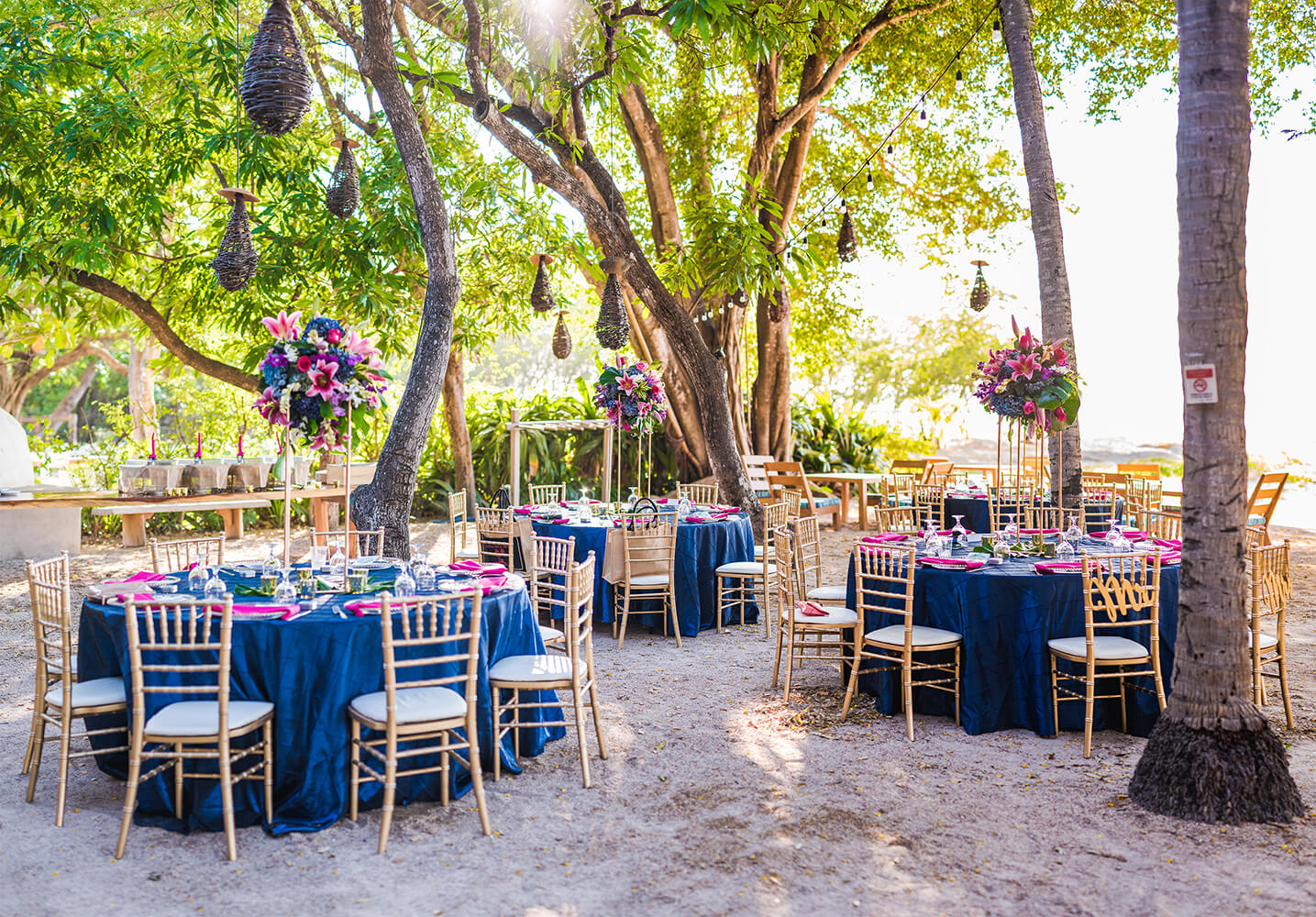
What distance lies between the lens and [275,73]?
4.89 m

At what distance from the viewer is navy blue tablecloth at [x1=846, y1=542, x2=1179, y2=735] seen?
5020mm

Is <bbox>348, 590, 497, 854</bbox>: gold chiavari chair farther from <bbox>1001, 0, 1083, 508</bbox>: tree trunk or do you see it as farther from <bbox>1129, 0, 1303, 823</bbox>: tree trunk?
<bbox>1001, 0, 1083, 508</bbox>: tree trunk

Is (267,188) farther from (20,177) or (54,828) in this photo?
(54,828)

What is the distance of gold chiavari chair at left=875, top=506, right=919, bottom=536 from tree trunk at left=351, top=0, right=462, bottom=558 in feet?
11.3

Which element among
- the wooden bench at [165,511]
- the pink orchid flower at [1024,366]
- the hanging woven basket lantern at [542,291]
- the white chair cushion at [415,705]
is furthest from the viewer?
the wooden bench at [165,511]

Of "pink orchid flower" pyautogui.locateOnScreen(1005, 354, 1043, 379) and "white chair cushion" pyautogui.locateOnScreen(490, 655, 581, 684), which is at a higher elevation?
"pink orchid flower" pyautogui.locateOnScreen(1005, 354, 1043, 379)

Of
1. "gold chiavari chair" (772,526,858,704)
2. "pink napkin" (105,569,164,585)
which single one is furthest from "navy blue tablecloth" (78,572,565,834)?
"gold chiavari chair" (772,526,858,704)

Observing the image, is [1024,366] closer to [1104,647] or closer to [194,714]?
[1104,647]

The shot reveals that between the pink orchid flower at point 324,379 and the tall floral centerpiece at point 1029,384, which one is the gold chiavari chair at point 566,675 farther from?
the tall floral centerpiece at point 1029,384

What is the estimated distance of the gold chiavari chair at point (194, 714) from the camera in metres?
Answer: 3.55

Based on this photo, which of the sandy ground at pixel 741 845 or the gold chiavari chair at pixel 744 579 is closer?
the sandy ground at pixel 741 845

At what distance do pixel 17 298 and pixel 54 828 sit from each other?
9.12 metres

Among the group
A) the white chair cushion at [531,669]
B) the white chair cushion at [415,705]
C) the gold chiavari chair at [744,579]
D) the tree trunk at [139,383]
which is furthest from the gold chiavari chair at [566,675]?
the tree trunk at [139,383]

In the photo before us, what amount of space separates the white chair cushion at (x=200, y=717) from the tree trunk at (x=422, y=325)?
2.55 meters
